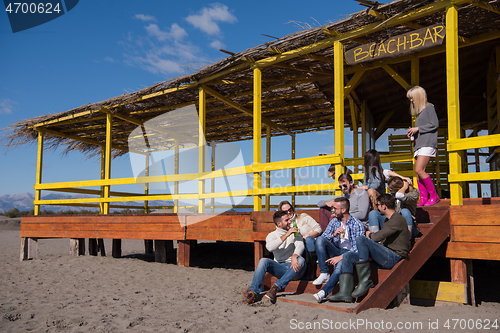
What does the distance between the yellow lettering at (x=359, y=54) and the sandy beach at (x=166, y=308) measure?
3.79 metres

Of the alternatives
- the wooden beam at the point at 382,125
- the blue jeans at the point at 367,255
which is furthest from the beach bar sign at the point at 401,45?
the wooden beam at the point at 382,125

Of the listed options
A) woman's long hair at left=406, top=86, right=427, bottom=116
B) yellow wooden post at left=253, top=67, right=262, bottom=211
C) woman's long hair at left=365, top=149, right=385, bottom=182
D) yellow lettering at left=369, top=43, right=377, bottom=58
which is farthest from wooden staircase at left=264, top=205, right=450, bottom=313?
yellow lettering at left=369, top=43, right=377, bottom=58

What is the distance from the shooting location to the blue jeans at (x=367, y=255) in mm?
4340

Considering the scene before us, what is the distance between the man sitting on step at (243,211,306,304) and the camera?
488 cm

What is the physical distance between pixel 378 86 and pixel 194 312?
6911mm

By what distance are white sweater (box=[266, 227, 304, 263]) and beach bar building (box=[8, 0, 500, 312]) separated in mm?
1026

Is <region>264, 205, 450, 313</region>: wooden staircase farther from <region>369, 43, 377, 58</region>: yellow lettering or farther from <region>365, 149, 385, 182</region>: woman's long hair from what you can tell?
<region>369, 43, 377, 58</region>: yellow lettering

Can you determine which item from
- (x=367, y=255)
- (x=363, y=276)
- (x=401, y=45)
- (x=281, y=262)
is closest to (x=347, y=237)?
(x=367, y=255)

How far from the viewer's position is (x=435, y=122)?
4.94 m

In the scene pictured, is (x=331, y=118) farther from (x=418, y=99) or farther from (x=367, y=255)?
(x=367, y=255)

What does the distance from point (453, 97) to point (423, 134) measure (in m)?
0.59

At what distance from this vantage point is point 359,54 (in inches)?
240

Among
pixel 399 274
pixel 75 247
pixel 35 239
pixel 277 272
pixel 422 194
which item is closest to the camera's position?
pixel 399 274

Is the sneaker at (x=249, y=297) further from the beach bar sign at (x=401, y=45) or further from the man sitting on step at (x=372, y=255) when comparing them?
the beach bar sign at (x=401, y=45)
